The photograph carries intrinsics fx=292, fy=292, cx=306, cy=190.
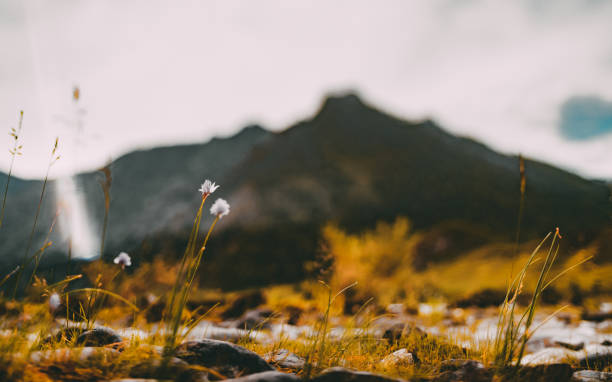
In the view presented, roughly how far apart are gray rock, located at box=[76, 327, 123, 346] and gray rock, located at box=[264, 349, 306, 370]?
2.96ft

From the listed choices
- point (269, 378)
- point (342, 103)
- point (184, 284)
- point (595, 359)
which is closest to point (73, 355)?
point (184, 284)

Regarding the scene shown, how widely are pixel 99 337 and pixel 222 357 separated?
0.80 metres

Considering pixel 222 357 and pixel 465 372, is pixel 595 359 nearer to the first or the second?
pixel 465 372

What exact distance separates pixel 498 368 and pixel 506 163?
130 feet

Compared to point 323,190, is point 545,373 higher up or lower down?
lower down

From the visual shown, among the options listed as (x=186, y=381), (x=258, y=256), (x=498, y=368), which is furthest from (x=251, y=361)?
(x=258, y=256)

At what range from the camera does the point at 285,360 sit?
1777 mm

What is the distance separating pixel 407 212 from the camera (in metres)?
33.3

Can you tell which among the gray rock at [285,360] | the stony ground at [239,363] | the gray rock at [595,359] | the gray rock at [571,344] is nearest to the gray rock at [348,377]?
the stony ground at [239,363]

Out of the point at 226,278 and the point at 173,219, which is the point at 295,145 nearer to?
the point at 173,219

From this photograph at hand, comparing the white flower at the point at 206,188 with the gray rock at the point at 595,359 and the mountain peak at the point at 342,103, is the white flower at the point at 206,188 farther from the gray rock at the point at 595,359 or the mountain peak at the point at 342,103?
the mountain peak at the point at 342,103

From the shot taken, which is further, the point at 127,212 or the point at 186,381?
the point at 127,212

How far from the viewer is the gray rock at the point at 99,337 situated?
5.49 feet

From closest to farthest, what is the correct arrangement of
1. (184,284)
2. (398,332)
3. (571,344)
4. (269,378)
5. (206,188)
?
(269,378)
(184,284)
(206,188)
(398,332)
(571,344)
